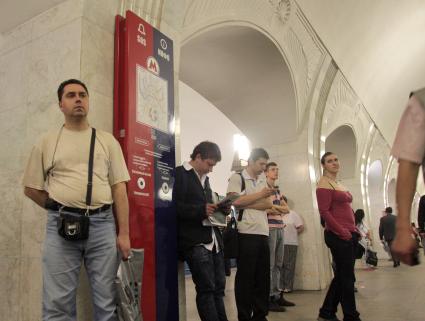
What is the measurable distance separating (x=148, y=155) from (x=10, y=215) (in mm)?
1059

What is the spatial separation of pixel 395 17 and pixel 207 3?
249 inches

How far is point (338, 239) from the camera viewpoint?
3.49 m

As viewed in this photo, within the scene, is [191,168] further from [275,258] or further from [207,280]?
[275,258]

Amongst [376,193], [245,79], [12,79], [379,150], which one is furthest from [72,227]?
[376,193]

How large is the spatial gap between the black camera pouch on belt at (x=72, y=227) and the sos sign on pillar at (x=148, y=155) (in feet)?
2.34

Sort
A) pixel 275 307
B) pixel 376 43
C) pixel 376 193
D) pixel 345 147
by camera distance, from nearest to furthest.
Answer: pixel 275 307
pixel 376 43
pixel 345 147
pixel 376 193

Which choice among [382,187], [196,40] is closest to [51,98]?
[196,40]

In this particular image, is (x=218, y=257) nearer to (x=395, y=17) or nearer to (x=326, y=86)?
(x=326, y=86)

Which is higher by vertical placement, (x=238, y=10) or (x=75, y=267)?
(x=238, y=10)

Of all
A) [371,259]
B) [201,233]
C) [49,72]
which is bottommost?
[371,259]

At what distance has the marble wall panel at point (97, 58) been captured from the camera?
271 cm

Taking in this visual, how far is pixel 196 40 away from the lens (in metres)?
5.31

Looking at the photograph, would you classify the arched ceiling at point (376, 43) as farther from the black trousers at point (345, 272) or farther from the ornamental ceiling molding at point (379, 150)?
the black trousers at point (345, 272)

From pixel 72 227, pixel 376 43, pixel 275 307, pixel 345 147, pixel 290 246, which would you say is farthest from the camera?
pixel 345 147
